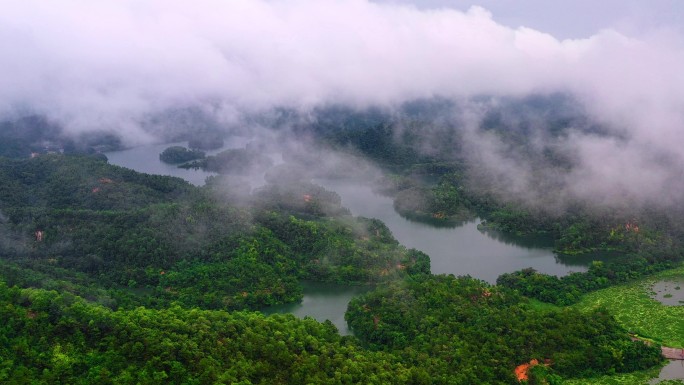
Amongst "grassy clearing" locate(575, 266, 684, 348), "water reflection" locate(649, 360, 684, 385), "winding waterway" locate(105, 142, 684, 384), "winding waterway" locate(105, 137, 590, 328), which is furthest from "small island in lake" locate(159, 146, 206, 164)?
"water reflection" locate(649, 360, 684, 385)

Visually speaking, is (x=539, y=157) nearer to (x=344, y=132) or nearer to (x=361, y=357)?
(x=344, y=132)

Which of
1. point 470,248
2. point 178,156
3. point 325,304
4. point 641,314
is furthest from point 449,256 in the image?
point 178,156

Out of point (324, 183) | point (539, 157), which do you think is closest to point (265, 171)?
point (324, 183)

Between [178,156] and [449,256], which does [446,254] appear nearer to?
[449,256]

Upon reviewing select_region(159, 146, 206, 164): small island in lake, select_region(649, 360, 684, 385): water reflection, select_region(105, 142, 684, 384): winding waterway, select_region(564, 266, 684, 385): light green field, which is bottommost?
select_region(649, 360, 684, 385): water reflection

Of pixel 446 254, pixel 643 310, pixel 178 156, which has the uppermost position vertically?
pixel 178 156

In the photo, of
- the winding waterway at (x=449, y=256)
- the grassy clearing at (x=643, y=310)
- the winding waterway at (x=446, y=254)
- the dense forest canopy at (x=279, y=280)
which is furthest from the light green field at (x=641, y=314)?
the winding waterway at (x=446, y=254)

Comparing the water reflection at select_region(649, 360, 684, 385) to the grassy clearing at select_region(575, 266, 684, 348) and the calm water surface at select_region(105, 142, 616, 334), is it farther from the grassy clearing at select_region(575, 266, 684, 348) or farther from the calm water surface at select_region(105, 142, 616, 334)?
the calm water surface at select_region(105, 142, 616, 334)
